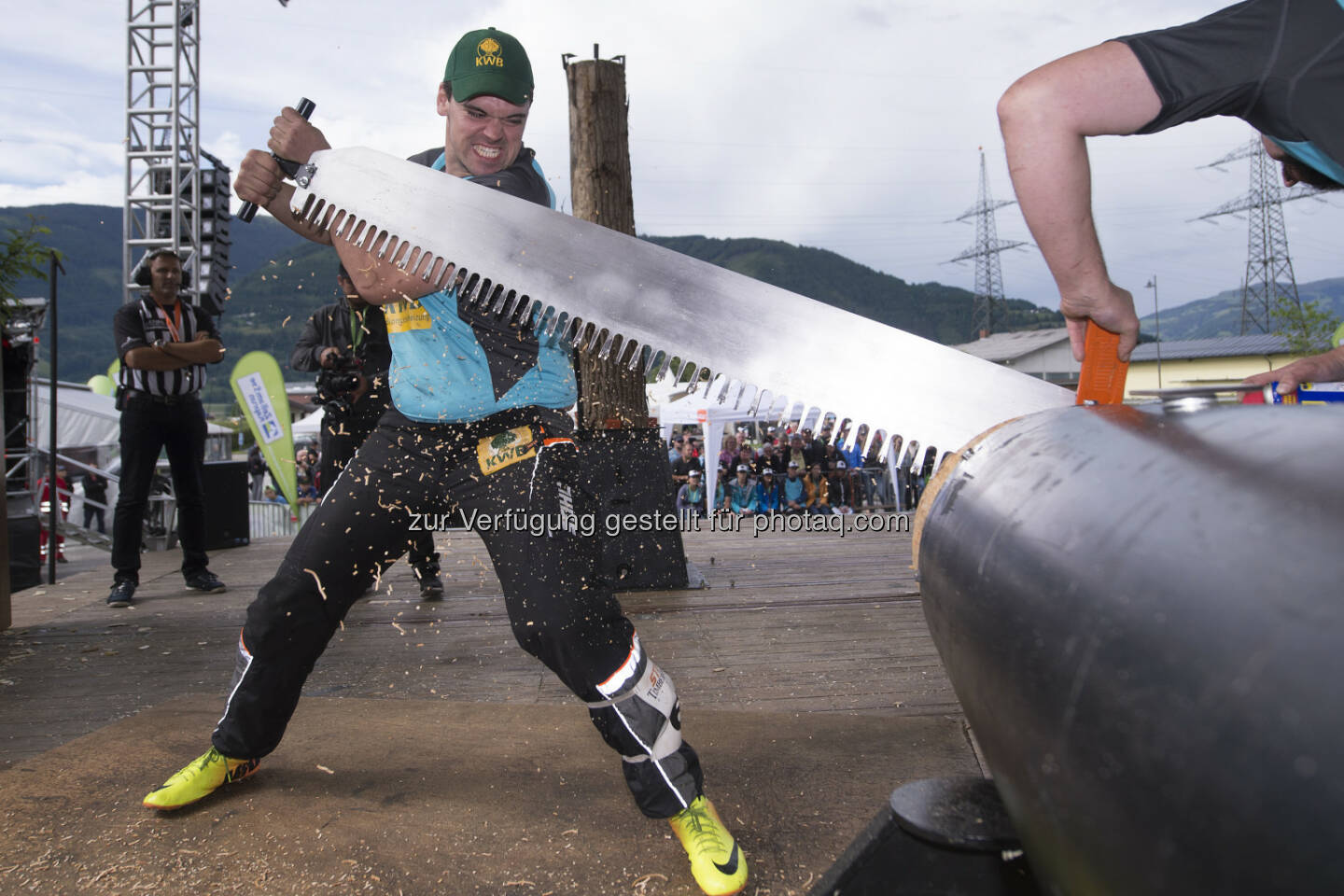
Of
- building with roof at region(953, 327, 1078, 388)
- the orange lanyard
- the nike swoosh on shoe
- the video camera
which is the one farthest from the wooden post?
building with roof at region(953, 327, 1078, 388)

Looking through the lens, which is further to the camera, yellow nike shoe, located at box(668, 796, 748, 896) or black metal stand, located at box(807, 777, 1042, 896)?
yellow nike shoe, located at box(668, 796, 748, 896)

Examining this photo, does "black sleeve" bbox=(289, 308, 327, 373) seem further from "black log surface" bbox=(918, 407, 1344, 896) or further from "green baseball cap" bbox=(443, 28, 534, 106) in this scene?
"black log surface" bbox=(918, 407, 1344, 896)

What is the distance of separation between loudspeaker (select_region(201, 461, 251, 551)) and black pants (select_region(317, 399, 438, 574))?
2.82 meters

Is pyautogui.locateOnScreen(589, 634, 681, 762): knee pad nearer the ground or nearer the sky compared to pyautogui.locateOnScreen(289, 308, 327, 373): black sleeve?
nearer the ground

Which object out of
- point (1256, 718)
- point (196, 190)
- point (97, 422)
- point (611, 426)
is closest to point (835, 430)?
point (1256, 718)

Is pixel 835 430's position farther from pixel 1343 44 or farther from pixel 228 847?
pixel 228 847

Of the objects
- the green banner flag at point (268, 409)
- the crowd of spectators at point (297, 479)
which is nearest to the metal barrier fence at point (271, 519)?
the crowd of spectators at point (297, 479)

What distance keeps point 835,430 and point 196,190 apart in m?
14.1

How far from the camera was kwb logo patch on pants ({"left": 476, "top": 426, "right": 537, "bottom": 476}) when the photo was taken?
2.03 m

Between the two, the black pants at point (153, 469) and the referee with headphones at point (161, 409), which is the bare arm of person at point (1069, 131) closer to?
the referee with headphones at point (161, 409)

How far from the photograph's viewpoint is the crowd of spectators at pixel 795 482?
39.9 feet

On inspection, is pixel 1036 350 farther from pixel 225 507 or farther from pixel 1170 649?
pixel 1170 649

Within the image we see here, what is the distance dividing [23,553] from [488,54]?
16.6ft

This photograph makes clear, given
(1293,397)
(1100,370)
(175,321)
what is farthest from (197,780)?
(175,321)
